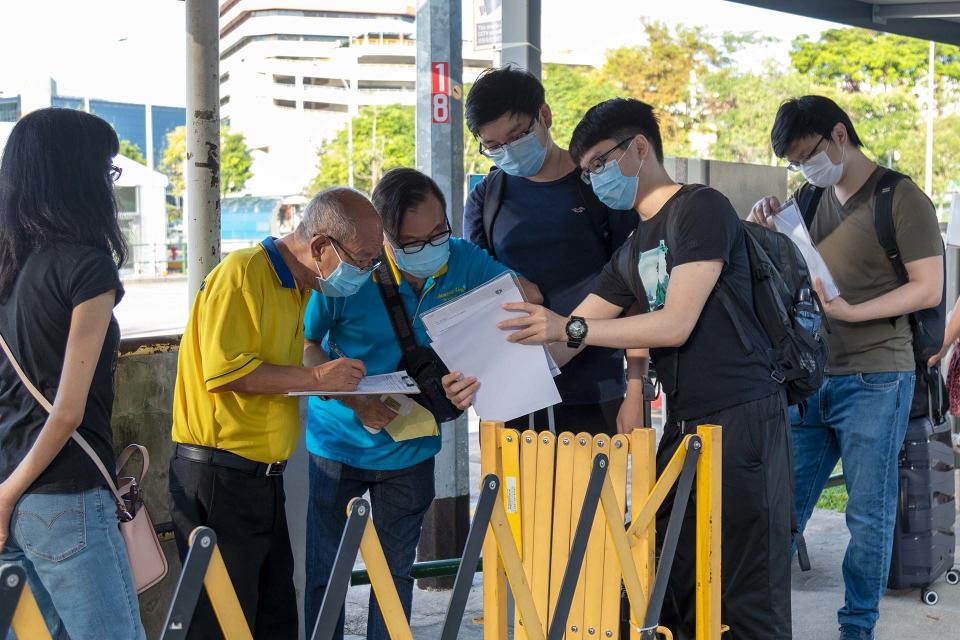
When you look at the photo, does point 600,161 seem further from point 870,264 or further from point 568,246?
point 870,264

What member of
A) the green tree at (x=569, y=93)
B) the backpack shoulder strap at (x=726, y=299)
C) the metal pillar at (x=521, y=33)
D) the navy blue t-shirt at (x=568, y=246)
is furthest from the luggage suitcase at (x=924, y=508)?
the green tree at (x=569, y=93)

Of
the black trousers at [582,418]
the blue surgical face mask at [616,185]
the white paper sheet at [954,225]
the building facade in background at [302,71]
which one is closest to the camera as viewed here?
the blue surgical face mask at [616,185]

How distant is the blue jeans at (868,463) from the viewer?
3.87 meters

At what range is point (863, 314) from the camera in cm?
377

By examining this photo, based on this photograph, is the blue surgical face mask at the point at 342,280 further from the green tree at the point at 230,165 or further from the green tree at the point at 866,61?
the green tree at the point at 230,165

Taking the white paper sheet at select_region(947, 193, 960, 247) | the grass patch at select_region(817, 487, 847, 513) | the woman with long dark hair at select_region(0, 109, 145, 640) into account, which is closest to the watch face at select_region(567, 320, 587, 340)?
the woman with long dark hair at select_region(0, 109, 145, 640)

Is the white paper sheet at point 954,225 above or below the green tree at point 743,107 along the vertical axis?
below

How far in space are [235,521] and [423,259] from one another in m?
0.90

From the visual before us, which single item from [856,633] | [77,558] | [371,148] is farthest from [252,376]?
[371,148]

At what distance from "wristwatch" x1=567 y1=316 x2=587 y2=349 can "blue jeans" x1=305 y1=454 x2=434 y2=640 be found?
0.59m

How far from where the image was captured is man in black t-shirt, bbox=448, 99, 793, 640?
283cm

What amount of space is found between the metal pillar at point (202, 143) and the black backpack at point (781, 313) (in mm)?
1852

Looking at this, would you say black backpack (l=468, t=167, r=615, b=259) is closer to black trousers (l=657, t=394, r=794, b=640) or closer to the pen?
the pen

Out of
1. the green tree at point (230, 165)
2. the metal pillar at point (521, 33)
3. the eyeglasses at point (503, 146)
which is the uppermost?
the green tree at point (230, 165)
